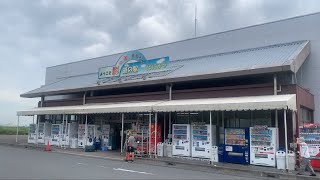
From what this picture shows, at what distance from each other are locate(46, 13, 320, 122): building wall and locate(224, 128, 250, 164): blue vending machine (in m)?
5.71

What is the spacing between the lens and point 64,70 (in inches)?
1610

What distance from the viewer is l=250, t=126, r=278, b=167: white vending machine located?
670 inches

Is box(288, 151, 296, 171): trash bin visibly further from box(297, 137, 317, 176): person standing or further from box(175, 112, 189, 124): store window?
box(175, 112, 189, 124): store window

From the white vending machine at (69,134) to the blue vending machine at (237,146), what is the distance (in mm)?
15592

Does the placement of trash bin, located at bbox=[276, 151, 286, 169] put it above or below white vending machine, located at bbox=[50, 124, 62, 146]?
below

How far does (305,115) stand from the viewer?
803 inches

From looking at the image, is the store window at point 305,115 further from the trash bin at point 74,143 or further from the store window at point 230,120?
the trash bin at point 74,143

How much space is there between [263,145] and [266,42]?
29.0ft

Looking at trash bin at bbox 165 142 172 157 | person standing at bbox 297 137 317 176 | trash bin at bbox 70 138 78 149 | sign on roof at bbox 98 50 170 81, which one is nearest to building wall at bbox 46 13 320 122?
sign on roof at bbox 98 50 170 81

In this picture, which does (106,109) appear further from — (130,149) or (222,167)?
(222,167)

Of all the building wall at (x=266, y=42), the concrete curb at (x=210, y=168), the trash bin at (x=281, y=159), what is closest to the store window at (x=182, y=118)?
the concrete curb at (x=210, y=168)

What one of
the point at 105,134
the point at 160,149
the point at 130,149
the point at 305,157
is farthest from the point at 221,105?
the point at 105,134

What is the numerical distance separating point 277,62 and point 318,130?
429cm

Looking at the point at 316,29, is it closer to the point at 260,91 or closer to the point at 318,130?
the point at 260,91
